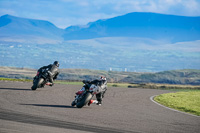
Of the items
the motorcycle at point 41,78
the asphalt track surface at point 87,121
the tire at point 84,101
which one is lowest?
the asphalt track surface at point 87,121

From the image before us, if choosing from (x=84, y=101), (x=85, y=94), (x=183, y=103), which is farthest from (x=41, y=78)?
(x=84, y=101)

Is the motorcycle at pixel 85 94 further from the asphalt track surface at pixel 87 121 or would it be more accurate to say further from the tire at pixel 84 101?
the asphalt track surface at pixel 87 121

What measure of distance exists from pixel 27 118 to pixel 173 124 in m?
4.89

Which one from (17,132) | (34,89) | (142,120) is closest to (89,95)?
(142,120)

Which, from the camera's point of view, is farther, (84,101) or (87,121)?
(84,101)

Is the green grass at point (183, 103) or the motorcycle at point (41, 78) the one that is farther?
the motorcycle at point (41, 78)

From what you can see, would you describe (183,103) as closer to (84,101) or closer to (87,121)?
(84,101)

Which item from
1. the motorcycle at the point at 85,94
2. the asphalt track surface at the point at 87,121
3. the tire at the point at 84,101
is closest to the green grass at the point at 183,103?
the asphalt track surface at the point at 87,121

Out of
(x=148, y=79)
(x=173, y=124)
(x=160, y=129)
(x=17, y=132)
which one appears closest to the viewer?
(x=17, y=132)

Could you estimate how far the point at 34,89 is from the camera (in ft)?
88.3

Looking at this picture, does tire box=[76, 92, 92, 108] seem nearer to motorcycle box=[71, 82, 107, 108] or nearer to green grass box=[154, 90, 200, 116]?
motorcycle box=[71, 82, 107, 108]

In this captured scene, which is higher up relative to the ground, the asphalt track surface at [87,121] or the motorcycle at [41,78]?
the motorcycle at [41,78]

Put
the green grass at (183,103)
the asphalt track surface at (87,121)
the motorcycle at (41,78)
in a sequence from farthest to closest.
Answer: the motorcycle at (41,78) → the green grass at (183,103) → the asphalt track surface at (87,121)

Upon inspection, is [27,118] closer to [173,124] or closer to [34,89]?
[173,124]
